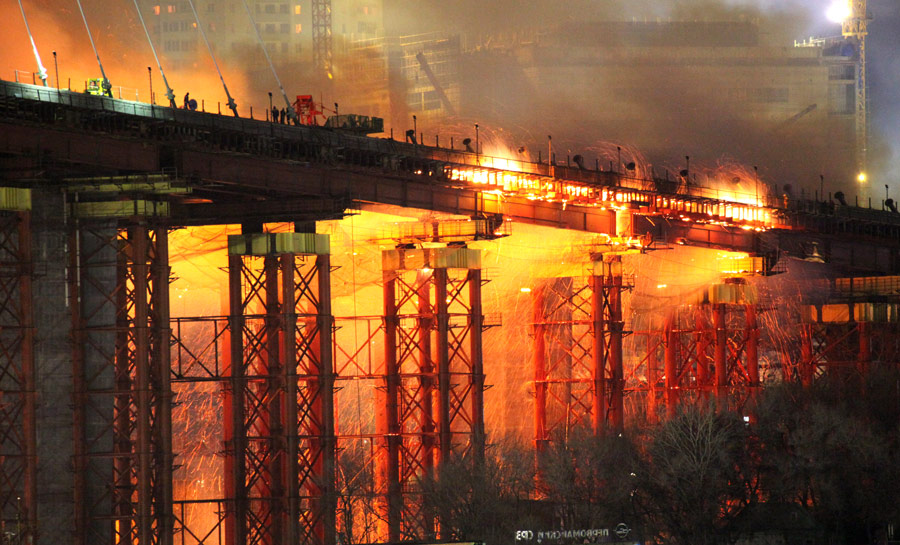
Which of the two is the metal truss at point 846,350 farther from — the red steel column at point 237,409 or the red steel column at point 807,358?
the red steel column at point 237,409

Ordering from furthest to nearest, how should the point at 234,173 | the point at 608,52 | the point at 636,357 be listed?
the point at 608,52 → the point at 636,357 → the point at 234,173

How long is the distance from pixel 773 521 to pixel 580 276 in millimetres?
20354

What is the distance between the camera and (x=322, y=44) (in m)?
131

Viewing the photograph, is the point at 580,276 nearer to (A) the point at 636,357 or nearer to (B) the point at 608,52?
(A) the point at 636,357

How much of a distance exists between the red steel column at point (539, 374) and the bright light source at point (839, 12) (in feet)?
318

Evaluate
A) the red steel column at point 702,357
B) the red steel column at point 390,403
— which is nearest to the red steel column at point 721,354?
the red steel column at point 702,357

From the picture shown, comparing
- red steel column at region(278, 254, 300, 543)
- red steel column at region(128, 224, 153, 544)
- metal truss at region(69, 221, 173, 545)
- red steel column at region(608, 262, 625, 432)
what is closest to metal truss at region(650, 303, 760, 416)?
red steel column at region(608, 262, 625, 432)

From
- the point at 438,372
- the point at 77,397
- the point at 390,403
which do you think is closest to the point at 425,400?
the point at 390,403

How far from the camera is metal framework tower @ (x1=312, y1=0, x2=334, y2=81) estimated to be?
130 m

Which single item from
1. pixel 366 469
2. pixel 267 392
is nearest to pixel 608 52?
pixel 366 469

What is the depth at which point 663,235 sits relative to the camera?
89438 mm

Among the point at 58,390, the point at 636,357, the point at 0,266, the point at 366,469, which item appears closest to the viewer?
the point at 0,266

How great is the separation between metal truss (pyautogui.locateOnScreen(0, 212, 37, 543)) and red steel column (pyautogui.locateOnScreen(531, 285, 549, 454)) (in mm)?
37348

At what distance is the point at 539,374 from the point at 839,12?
101043mm
